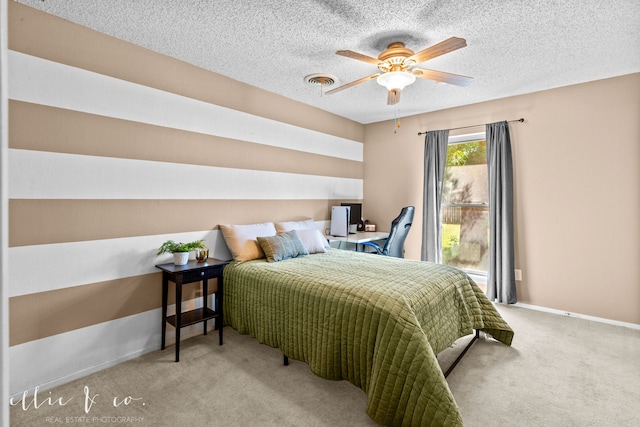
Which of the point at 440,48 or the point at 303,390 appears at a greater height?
the point at 440,48

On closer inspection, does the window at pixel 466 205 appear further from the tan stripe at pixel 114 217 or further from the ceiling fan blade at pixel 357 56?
the tan stripe at pixel 114 217

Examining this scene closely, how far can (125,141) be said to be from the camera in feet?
8.48

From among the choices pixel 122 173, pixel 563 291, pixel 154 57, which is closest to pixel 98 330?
pixel 122 173

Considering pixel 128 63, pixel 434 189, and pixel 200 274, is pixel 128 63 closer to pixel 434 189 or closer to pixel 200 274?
pixel 200 274

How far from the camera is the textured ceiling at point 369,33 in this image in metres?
2.15

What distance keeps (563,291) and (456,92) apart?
8.17 ft

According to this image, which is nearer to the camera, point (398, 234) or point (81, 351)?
point (81, 351)

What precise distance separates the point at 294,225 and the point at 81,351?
2.18 metres

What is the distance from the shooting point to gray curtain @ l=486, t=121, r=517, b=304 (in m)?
3.81

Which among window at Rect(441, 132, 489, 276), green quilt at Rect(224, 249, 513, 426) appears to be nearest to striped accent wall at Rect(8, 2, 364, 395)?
green quilt at Rect(224, 249, 513, 426)

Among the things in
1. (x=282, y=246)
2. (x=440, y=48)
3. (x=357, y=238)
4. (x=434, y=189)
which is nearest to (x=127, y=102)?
(x=282, y=246)

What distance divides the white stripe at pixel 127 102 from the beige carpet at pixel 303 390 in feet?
6.36

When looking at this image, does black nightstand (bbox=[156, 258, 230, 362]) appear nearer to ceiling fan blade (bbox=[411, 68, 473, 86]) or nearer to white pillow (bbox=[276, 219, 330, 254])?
white pillow (bbox=[276, 219, 330, 254])

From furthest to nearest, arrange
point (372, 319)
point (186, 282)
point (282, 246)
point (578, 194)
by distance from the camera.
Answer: point (578, 194), point (282, 246), point (186, 282), point (372, 319)
